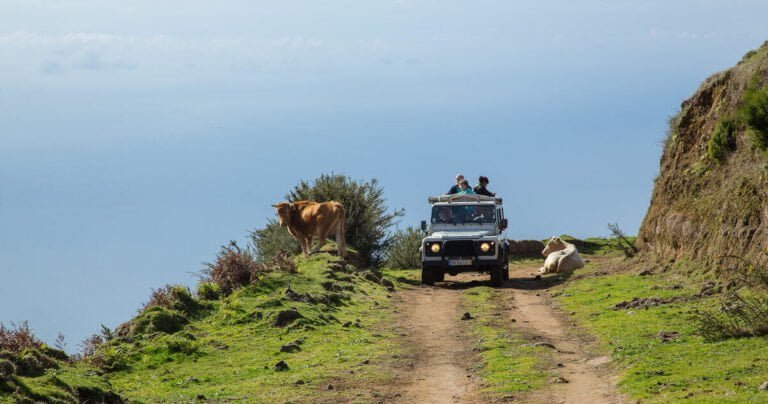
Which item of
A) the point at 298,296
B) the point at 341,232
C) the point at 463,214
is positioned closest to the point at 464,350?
the point at 298,296

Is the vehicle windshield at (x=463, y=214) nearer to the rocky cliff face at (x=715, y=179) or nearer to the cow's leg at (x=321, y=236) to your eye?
the cow's leg at (x=321, y=236)

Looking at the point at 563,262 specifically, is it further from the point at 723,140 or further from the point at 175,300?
the point at 175,300

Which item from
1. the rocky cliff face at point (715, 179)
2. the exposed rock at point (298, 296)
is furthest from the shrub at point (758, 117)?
the exposed rock at point (298, 296)

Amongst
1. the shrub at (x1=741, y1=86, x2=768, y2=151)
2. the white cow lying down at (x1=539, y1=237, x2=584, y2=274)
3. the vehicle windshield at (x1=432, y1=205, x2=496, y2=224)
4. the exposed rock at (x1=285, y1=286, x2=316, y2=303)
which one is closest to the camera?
the exposed rock at (x1=285, y1=286, x2=316, y2=303)

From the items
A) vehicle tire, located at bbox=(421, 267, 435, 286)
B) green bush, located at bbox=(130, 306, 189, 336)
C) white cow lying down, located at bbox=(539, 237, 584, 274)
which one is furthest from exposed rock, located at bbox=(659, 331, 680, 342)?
white cow lying down, located at bbox=(539, 237, 584, 274)

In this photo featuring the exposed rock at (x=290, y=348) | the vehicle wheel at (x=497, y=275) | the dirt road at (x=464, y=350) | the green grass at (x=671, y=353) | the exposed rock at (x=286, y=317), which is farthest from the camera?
the vehicle wheel at (x=497, y=275)

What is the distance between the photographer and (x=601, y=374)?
46.4 ft

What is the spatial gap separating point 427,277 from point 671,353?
535 inches

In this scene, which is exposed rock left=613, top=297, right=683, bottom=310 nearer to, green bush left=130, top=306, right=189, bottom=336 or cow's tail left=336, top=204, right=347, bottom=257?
green bush left=130, top=306, right=189, bottom=336

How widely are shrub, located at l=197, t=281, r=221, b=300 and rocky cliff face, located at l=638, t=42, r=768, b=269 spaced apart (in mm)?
11212

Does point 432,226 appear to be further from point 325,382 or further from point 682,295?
point 325,382

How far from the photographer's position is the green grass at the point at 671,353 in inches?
473

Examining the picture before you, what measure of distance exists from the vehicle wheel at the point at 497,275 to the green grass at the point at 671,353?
4263mm

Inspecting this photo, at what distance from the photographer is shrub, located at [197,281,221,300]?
917 inches
